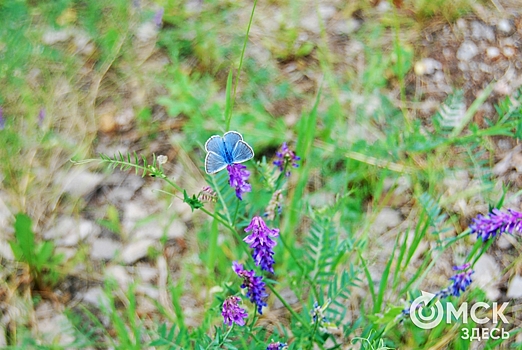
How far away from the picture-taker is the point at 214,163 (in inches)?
37.8

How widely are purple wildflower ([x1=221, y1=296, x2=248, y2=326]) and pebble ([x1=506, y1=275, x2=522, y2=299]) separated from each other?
100 centimetres

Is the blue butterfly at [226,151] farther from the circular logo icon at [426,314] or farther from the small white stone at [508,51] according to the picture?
the small white stone at [508,51]

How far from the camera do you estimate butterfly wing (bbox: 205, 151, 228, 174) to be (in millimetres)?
938

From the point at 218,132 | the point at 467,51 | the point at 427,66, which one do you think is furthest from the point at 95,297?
the point at 467,51

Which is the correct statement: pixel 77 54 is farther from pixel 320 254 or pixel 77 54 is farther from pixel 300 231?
pixel 320 254

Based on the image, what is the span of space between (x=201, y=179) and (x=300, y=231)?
0.42m

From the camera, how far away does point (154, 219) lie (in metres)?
1.89

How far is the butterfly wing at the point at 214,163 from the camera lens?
938 mm

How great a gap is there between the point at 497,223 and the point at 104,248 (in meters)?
1.27

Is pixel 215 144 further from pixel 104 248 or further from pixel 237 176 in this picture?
pixel 104 248

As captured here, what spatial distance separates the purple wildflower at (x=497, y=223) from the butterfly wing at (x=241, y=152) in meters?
0.52

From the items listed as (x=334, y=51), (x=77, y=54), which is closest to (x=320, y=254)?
(x=334, y=51)

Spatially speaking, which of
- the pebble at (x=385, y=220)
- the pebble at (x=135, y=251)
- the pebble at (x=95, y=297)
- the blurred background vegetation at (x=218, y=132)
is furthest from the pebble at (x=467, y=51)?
the pebble at (x=95, y=297)

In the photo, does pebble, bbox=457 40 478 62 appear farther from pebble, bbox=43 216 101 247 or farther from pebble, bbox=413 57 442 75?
pebble, bbox=43 216 101 247
